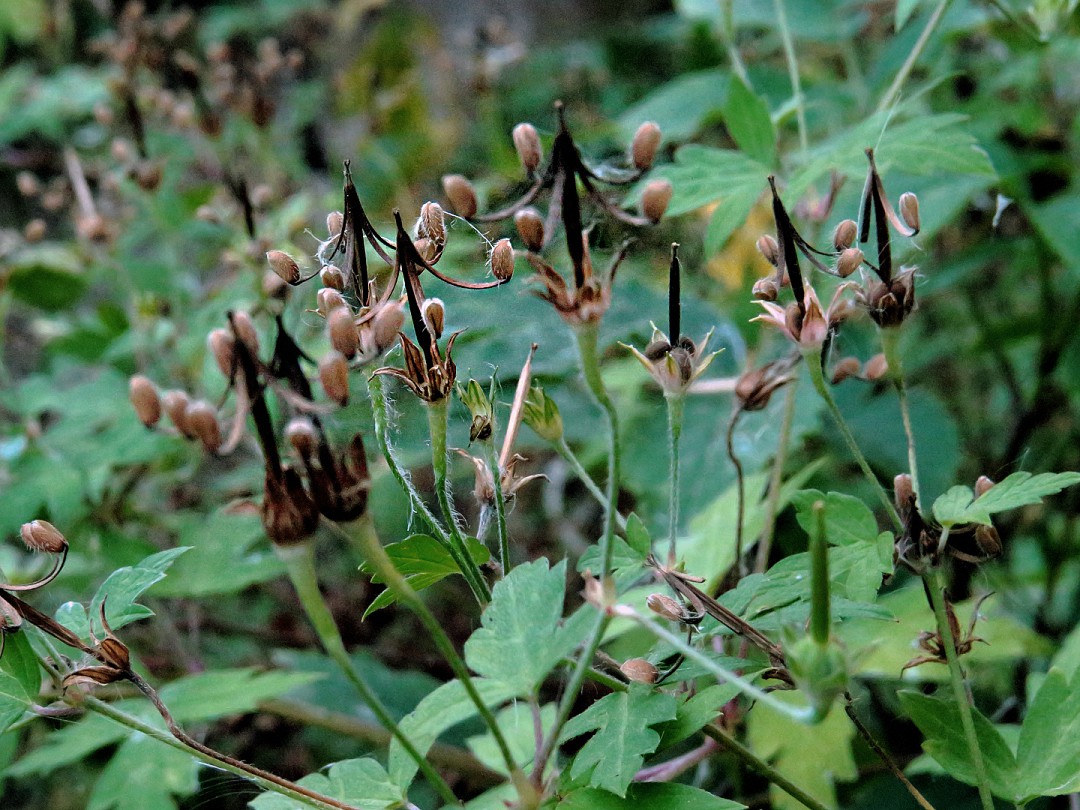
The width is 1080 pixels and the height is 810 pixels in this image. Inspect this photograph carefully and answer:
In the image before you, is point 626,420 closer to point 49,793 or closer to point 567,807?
point 567,807

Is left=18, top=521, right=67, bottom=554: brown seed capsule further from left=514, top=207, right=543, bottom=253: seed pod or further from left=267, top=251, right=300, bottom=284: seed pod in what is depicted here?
left=514, top=207, right=543, bottom=253: seed pod

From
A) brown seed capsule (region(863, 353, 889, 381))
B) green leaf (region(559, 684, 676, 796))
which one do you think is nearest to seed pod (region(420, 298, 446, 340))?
green leaf (region(559, 684, 676, 796))

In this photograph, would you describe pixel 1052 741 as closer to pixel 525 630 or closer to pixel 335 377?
pixel 525 630

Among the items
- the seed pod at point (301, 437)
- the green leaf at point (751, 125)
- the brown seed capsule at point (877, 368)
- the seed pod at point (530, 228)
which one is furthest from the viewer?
the green leaf at point (751, 125)

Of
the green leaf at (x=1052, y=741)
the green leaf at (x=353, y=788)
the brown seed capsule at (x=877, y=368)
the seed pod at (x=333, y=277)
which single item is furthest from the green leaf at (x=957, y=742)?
the seed pod at (x=333, y=277)

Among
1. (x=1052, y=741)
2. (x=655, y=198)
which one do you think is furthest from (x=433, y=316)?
(x=1052, y=741)

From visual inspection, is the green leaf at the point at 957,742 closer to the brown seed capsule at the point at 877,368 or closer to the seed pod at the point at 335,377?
the brown seed capsule at the point at 877,368
